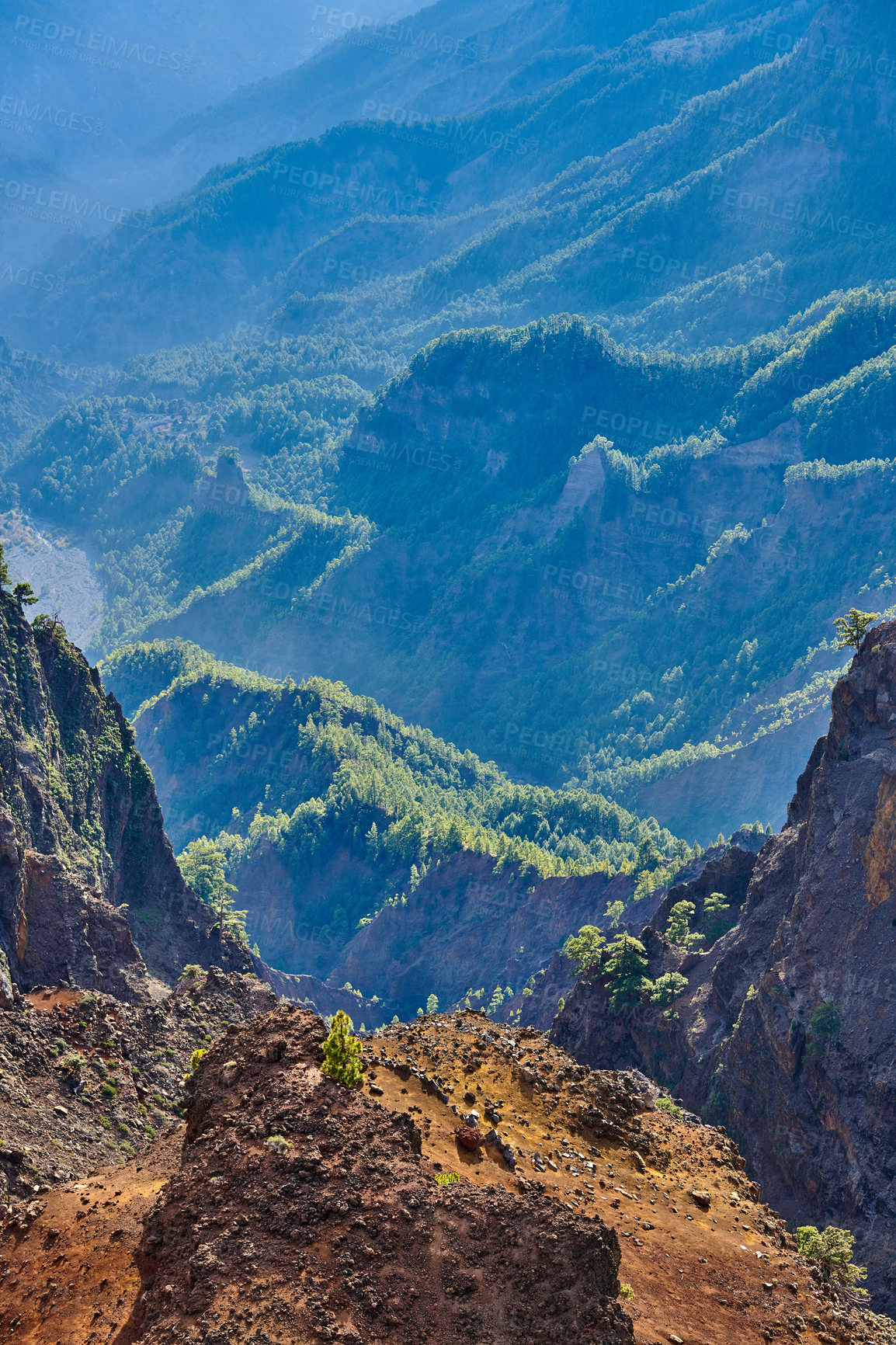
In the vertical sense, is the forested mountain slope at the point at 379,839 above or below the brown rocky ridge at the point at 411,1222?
above

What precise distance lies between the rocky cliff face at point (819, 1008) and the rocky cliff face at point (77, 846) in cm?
3248

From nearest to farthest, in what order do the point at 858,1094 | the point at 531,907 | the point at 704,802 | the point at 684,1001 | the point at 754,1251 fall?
the point at 754,1251, the point at 858,1094, the point at 684,1001, the point at 531,907, the point at 704,802

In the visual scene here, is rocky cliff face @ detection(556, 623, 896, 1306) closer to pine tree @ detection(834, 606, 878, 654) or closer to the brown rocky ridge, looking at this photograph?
pine tree @ detection(834, 606, 878, 654)

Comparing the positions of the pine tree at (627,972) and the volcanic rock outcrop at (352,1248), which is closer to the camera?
the volcanic rock outcrop at (352,1248)

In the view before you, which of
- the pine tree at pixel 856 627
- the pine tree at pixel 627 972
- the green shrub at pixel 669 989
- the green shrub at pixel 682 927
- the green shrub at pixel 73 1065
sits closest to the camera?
the green shrub at pixel 73 1065

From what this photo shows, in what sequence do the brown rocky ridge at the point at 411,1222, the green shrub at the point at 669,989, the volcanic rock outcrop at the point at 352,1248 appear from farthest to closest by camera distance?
the green shrub at the point at 669,989, the brown rocky ridge at the point at 411,1222, the volcanic rock outcrop at the point at 352,1248

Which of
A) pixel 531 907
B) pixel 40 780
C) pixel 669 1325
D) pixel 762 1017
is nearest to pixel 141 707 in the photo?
pixel 531 907

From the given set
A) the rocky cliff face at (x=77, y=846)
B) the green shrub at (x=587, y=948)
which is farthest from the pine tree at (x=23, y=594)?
the green shrub at (x=587, y=948)

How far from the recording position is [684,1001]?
79125 mm

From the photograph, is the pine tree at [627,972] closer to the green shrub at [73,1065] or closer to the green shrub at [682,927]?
the green shrub at [682,927]

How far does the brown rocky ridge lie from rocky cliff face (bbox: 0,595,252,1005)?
64.2 feet

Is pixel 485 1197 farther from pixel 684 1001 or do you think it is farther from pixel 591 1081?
pixel 684 1001

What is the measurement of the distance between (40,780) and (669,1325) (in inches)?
1817

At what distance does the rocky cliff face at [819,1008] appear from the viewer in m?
59.6
